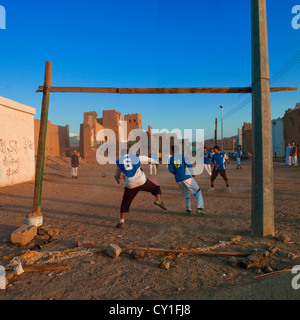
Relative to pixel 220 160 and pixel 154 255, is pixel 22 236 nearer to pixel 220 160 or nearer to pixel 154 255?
pixel 154 255

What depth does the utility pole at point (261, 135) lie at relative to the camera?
4488mm

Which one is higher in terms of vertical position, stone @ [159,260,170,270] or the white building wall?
the white building wall

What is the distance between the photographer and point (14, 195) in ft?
32.7

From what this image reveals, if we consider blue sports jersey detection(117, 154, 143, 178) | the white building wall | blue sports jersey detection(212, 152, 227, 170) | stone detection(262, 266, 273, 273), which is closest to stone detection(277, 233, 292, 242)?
stone detection(262, 266, 273, 273)

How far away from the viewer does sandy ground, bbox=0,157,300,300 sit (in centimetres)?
284

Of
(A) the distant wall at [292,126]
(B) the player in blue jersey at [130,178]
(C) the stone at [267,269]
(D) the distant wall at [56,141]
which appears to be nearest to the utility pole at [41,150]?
(B) the player in blue jersey at [130,178]

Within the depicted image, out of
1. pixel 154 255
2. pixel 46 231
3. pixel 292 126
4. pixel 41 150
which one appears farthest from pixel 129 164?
pixel 292 126

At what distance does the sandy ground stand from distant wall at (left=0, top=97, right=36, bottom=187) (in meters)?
4.13

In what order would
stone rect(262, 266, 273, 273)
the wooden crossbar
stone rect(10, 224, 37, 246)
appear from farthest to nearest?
1. the wooden crossbar
2. stone rect(10, 224, 37, 246)
3. stone rect(262, 266, 273, 273)

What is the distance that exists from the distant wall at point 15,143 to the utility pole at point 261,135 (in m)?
10.9

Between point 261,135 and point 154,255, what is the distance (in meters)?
2.80

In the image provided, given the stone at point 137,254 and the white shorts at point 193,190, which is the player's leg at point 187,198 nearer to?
the white shorts at point 193,190

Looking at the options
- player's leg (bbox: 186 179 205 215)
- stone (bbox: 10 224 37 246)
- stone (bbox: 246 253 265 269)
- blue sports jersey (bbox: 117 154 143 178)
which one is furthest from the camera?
player's leg (bbox: 186 179 205 215)

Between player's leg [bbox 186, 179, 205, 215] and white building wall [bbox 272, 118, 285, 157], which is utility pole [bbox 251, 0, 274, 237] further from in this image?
white building wall [bbox 272, 118, 285, 157]
